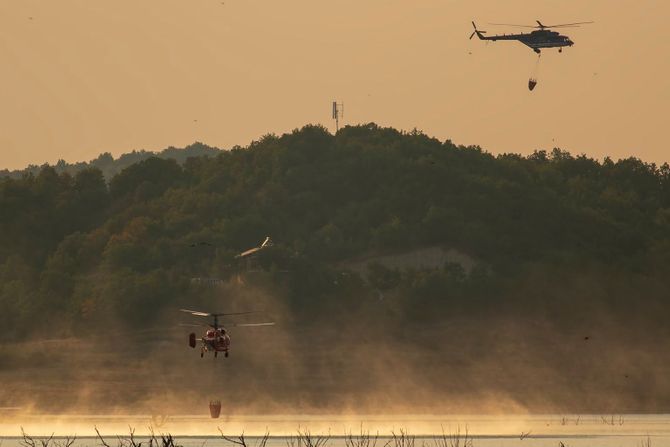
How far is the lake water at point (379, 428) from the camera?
523 ft

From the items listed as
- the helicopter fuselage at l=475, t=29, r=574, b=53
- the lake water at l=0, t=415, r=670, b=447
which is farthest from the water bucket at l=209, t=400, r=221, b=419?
the helicopter fuselage at l=475, t=29, r=574, b=53

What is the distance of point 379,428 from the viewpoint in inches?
6900

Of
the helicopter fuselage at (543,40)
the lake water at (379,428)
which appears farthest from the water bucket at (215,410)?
the helicopter fuselage at (543,40)

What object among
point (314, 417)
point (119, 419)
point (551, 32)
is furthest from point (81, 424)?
point (551, 32)

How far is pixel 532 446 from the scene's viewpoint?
488ft

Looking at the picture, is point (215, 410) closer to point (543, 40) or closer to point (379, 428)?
point (379, 428)

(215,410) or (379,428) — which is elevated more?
(215,410)

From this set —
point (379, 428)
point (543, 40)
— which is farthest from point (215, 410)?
point (543, 40)

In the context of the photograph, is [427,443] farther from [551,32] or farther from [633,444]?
[551,32]

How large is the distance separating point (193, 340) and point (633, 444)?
35634mm

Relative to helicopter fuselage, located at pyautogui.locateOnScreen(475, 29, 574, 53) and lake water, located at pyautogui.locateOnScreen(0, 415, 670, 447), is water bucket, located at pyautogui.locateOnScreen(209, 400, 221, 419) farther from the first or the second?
helicopter fuselage, located at pyautogui.locateOnScreen(475, 29, 574, 53)

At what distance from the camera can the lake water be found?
15938 centimetres

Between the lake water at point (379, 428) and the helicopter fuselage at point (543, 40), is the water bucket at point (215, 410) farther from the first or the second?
the helicopter fuselage at point (543, 40)

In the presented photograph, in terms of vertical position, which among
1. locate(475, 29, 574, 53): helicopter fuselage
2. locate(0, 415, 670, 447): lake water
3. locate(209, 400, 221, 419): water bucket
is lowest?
locate(0, 415, 670, 447): lake water
